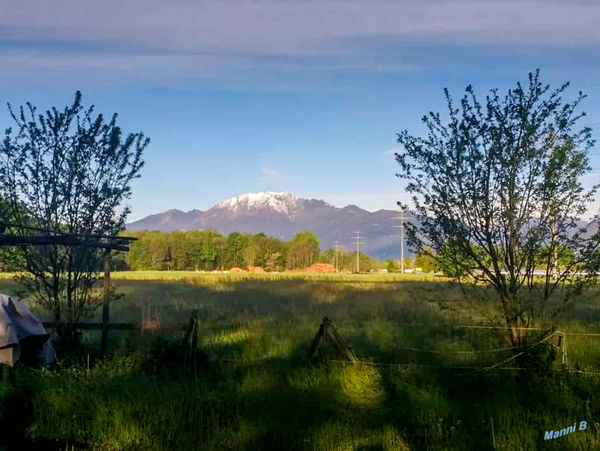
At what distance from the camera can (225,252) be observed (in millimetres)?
178500

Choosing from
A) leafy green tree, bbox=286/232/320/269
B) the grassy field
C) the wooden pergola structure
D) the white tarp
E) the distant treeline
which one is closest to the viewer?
the grassy field

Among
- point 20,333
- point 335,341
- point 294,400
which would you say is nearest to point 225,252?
point 20,333

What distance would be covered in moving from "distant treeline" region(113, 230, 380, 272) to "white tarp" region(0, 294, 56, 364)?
148 metres

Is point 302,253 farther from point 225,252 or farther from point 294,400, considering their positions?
point 294,400

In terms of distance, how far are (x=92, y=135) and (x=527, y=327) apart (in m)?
9.77

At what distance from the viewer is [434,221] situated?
1141 centimetres

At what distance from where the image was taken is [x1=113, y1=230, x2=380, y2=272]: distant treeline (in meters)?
164

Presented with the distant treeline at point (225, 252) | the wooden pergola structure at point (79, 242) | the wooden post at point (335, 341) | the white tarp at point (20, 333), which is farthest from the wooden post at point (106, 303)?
the distant treeline at point (225, 252)

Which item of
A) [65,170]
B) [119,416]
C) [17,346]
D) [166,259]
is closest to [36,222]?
[65,170]

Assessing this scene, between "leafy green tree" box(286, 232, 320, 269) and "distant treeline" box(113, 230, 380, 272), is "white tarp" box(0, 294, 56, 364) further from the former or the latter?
"leafy green tree" box(286, 232, 320, 269)

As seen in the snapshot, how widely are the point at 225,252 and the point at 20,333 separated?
16893cm

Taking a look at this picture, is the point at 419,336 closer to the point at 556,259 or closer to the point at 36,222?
the point at 556,259

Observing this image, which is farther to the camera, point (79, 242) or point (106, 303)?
point (106, 303)

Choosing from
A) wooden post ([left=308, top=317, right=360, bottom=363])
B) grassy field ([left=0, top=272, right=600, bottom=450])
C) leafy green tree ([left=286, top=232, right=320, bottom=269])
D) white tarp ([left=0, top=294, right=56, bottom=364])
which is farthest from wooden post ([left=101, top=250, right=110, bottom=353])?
leafy green tree ([left=286, top=232, right=320, bottom=269])
